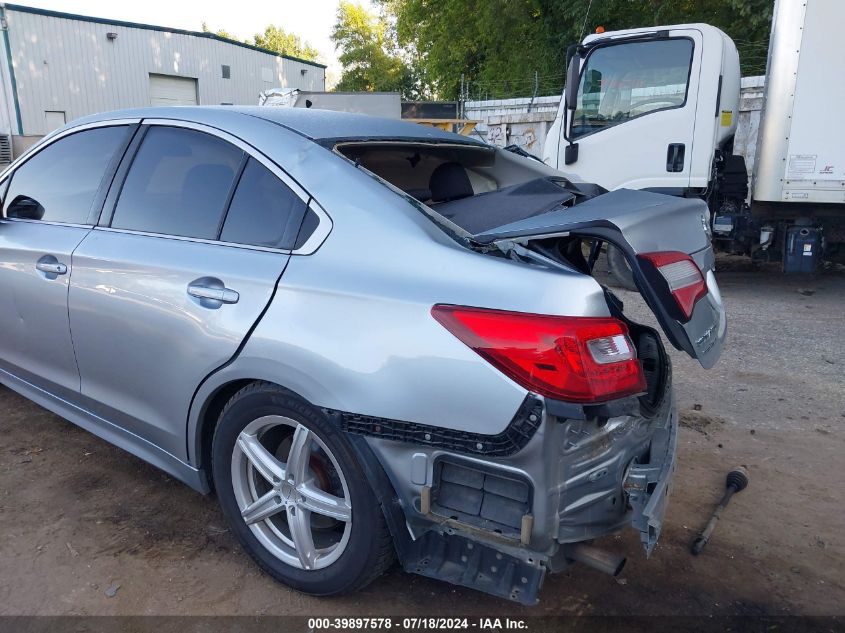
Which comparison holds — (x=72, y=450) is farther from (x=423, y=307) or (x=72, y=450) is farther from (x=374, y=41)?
(x=374, y=41)

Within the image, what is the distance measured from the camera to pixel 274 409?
2.23 m

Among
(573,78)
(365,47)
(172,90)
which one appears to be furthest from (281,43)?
(573,78)

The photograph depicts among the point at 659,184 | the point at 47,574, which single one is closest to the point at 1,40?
the point at 659,184

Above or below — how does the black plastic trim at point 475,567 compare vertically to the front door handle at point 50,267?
below

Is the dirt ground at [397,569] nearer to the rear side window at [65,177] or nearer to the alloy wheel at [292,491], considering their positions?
the alloy wheel at [292,491]

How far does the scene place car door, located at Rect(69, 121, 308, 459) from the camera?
2328 mm

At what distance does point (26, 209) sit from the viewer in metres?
3.42

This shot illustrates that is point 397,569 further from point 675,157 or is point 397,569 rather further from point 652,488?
point 675,157

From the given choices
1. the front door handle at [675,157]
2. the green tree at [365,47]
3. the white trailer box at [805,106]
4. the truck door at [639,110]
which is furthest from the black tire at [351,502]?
the green tree at [365,47]

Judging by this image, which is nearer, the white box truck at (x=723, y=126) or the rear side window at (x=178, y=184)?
the rear side window at (x=178, y=184)

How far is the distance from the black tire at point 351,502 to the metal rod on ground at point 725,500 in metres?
1.39

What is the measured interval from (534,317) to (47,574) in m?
2.17

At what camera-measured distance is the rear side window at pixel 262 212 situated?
7.61ft

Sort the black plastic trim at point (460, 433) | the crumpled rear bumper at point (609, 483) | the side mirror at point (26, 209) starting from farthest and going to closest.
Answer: the side mirror at point (26, 209)
the crumpled rear bumper at point (609, 483)
the black plastic trim at point (460, 433)
